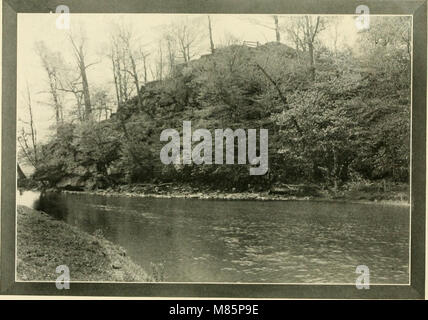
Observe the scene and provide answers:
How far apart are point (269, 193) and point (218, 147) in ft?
4.13

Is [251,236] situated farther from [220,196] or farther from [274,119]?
[274,119]

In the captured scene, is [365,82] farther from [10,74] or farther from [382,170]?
[10,74]

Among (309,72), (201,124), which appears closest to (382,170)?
(309,72)

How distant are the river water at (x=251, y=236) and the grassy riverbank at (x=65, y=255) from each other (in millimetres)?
183

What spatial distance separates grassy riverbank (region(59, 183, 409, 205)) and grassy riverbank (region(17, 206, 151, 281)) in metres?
1.02

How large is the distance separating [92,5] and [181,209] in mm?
3853

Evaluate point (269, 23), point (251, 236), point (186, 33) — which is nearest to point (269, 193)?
point (251, 236)

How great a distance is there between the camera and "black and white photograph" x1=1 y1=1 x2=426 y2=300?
249 inches

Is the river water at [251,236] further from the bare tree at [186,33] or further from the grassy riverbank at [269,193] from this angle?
the bare tree at [186,33]

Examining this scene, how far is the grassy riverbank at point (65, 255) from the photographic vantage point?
20.7 ft

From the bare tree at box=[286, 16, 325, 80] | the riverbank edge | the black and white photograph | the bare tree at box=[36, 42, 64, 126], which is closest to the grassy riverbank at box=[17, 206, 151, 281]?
the black and white photograph

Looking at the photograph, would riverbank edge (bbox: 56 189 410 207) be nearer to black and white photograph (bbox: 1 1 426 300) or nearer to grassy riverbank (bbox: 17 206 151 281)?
black and white photograph (bbox: 1 1 426 300)

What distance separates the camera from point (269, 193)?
268 inches

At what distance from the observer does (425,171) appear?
20.7 feet
